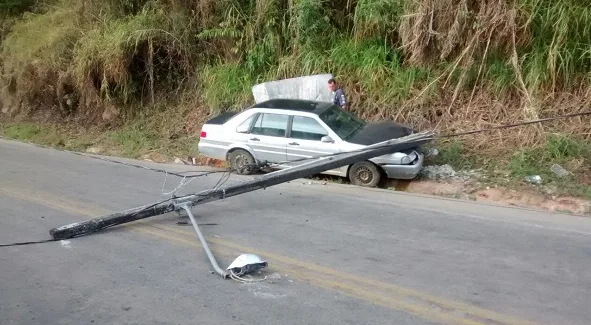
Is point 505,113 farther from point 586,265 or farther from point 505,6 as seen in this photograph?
point 586,265

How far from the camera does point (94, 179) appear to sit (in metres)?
10.8

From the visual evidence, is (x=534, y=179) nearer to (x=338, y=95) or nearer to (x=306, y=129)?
(x=306, y=129)

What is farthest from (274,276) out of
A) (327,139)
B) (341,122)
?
(341,122)

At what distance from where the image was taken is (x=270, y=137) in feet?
36.7

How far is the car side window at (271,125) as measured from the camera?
11078mm

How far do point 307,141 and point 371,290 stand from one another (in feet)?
18.6

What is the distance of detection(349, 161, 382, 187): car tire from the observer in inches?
409

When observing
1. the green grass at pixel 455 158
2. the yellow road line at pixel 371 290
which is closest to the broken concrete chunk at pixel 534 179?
the green grass at pixel 455 158

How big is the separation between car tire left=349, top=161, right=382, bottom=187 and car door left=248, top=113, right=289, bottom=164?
4.48ft

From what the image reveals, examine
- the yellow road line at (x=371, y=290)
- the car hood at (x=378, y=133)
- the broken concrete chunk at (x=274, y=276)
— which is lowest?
the broken concrete chunk at (x=274, y=276)

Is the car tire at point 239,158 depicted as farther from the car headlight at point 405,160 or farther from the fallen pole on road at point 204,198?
the fallen pole on road at point 204,198

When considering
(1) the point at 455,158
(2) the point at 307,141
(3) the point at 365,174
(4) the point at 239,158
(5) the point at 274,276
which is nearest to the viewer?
(5) the point at 274,276

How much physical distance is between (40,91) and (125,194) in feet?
40.0

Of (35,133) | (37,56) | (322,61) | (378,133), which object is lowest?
(35,133)
